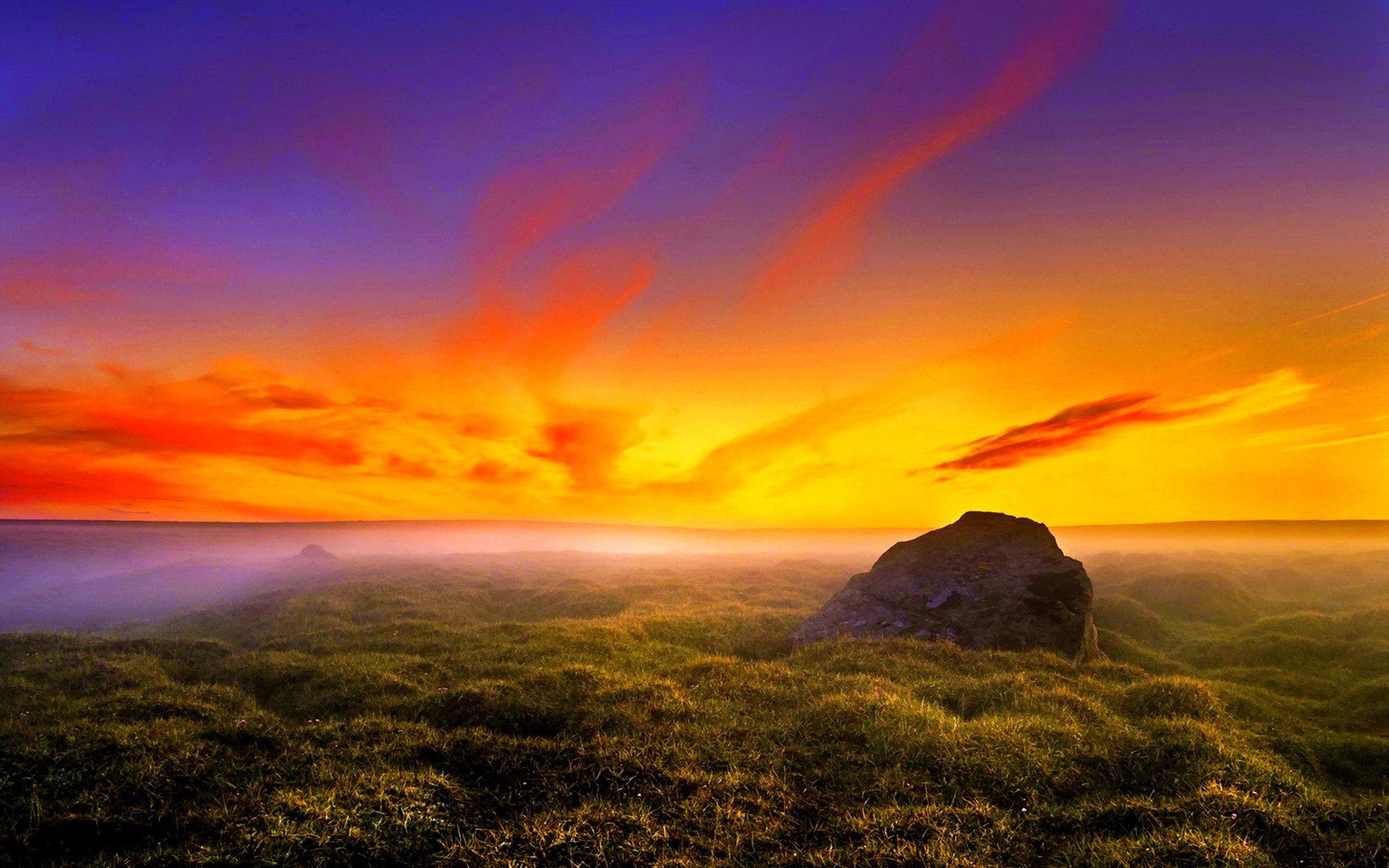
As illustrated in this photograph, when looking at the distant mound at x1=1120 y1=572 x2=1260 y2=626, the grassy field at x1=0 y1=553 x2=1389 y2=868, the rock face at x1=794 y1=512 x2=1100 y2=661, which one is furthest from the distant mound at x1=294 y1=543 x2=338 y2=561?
the distant mound at x1=1120 y1=572 x2=1260 y2=626

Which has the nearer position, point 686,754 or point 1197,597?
point 686,754

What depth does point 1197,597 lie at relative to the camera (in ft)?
105

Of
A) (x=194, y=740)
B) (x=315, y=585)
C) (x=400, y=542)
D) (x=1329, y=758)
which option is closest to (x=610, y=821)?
(x=194, y=740)

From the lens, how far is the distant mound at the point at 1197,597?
30.4m

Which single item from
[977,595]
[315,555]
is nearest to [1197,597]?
[977,595]

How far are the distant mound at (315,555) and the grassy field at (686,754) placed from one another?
61.7 metres

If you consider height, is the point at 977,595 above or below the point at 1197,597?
Answer: above

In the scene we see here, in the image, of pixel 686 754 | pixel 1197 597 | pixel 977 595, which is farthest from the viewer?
pixel 1197 597

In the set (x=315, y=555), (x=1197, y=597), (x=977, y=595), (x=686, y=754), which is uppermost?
(x=977, y=595)

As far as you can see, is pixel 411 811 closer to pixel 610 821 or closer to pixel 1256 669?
pixel 610 821

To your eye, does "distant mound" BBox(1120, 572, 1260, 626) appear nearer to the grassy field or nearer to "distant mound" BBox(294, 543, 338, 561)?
the grassy field

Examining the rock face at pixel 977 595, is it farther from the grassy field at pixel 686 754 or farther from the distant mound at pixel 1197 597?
the distant mound at pixel 1197 597

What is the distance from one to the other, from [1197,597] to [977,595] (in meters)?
21.5

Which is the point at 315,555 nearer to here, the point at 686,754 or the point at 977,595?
the point at 977,595
